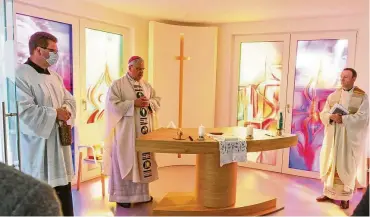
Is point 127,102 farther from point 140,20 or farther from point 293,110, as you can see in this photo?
point 293,110

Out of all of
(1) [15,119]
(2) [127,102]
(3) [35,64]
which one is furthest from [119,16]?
(1) [15,119]

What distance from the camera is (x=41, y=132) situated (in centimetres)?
213

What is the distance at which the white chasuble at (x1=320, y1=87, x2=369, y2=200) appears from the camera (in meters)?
3.12

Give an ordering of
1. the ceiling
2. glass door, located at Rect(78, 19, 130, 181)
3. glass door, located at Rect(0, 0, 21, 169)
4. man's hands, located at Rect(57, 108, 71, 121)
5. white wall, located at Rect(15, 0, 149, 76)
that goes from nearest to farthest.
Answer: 1. glass door, located at Rect(0, 0, 21, 169)
2. man's hands, located at Rect(57, 108, 71, 121)
3. white wall, located at Rect(15, 0, 149, 76)
4. the ceiling
5. glass door, located at Rect(78, 19, 130, 181)

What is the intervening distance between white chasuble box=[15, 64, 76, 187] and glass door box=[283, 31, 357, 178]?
3.04m

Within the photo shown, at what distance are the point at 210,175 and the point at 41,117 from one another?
1.43 metres

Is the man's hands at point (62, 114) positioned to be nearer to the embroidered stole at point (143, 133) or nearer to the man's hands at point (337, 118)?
the embroidered stole at point (143, 133)

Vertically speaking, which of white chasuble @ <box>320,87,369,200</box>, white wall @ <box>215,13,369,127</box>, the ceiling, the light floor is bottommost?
the light floor

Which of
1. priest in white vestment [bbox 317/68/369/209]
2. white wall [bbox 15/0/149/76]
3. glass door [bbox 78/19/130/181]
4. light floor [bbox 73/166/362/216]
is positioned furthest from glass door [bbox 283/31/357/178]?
glass door [bbox 78/19/130/181]

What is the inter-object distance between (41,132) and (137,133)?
1.10m

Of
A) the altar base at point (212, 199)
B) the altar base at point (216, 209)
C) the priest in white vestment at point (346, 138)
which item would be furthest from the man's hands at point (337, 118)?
the altar base at point (212, 199)

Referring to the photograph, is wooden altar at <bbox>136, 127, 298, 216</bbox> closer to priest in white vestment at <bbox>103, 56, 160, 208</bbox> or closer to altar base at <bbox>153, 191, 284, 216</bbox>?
altar base at <bbox>153, 191, 284, 216</bbox>

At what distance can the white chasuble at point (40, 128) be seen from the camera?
6.88ft

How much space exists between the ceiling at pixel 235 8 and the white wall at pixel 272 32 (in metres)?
0.11
